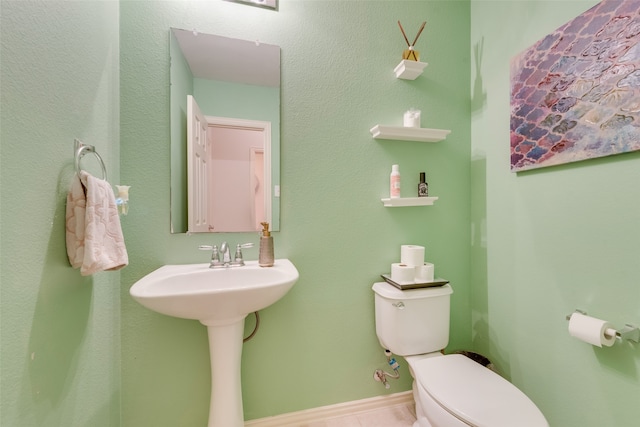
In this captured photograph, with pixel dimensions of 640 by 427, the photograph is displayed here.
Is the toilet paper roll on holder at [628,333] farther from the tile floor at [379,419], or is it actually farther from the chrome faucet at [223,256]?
the chrome faucet at [223,256]

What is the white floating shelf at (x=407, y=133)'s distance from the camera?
1.36 m

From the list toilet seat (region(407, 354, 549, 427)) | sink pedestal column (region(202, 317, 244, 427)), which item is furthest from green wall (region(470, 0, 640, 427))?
sink pedestal column (region(202, 317, 244, 427))

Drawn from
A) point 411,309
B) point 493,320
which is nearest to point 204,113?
point 411,309

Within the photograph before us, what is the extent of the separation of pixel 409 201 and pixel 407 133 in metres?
0.36

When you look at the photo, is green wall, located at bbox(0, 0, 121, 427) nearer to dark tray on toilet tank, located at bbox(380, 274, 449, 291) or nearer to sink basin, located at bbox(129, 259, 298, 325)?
sink basin, located at bbox(129, 259, 298, 325)

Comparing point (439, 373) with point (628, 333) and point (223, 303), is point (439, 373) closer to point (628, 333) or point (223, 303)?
point (628, 333)

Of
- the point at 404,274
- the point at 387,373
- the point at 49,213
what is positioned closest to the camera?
the point at 49,213

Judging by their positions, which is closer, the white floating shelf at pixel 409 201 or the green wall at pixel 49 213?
the green wall at pixel 49 213

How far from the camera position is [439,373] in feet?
3.66

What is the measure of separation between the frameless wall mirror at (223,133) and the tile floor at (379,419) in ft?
3.58

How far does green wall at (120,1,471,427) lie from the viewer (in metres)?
1.19

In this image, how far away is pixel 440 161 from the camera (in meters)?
1.54

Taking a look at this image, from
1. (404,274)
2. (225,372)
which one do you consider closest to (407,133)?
(404,274)

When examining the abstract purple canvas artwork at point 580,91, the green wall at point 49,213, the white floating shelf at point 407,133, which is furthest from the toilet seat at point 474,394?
the green wall at point 49,213
